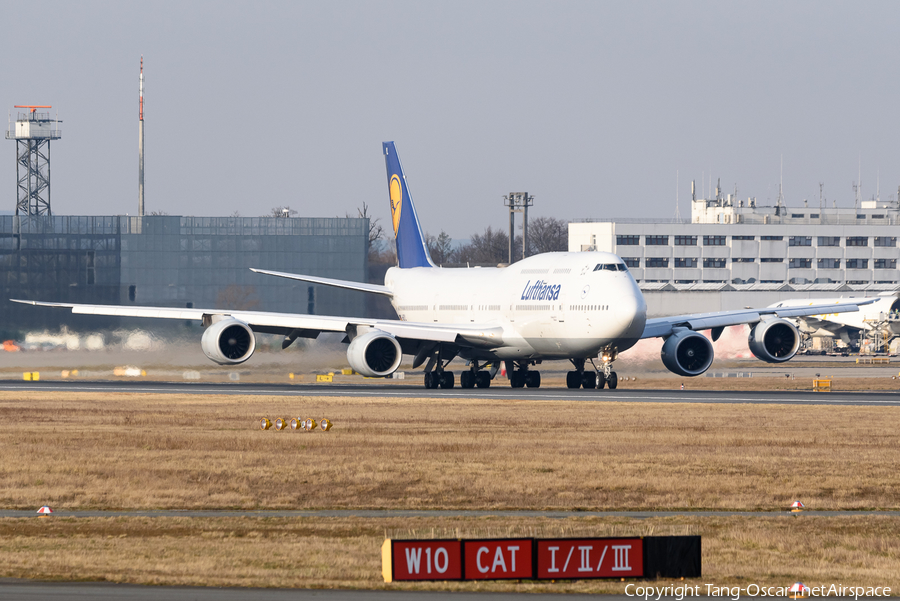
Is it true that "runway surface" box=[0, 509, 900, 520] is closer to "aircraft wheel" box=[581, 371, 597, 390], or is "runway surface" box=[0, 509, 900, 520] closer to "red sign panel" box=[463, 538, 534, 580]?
"red sign panel" box=[463, 538, 534, 580]

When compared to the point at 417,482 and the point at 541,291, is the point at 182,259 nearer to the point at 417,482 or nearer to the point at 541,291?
the point at 541,291

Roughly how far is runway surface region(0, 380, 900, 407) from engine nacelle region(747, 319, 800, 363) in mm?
2487

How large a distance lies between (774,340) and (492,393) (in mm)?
11910

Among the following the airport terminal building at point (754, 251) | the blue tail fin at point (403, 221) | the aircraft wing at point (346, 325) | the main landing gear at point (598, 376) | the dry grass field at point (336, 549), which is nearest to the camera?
the dry grass field at point (336, 549)

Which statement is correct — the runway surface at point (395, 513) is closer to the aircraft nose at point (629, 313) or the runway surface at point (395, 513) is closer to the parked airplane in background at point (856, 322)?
the aircraft nose at point (629, 313)

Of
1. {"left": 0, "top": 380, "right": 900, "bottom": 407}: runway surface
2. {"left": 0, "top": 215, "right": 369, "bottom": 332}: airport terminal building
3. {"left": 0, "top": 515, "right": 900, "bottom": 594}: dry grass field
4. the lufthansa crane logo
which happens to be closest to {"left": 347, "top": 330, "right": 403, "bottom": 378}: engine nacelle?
{"left": 0, "top": 380, "right": 900, "bottom": 407}: runway surface

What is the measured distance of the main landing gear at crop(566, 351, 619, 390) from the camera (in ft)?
154

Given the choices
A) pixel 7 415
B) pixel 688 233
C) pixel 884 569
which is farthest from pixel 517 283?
pixel 688 233

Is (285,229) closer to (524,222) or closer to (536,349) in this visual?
(524,222)

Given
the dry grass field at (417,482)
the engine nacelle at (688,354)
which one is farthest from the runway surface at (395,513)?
the engine nacelle at (688,354)

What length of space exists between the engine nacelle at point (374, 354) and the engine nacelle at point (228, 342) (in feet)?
14.2

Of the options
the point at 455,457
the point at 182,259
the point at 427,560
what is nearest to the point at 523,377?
the point at 455,457

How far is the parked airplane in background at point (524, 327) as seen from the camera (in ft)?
149

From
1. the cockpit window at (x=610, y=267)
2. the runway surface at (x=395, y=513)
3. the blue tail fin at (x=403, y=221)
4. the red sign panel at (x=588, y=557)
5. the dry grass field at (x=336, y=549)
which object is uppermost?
the blue tail fin at (x=403, y=221)
